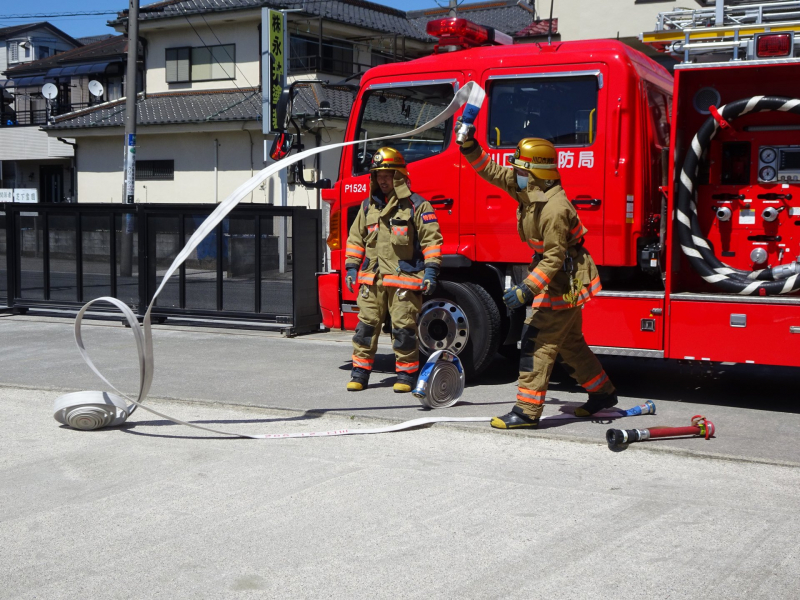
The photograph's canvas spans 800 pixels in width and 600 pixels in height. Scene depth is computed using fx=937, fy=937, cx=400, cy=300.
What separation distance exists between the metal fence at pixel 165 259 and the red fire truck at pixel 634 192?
12.0ft

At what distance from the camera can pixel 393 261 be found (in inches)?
307

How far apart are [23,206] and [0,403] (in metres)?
6.85

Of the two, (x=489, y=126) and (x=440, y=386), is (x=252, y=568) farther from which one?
(x=489, y=126)

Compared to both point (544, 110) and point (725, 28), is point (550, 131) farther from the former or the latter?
point (725, 28)

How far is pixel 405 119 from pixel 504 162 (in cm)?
110

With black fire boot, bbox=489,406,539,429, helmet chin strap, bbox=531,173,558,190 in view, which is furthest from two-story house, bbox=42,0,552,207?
black fire boot, bbox=489,406,539,429

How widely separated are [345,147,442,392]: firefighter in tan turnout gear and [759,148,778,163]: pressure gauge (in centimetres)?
262

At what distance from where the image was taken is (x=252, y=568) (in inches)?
155

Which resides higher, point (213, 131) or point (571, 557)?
point (213, 131)

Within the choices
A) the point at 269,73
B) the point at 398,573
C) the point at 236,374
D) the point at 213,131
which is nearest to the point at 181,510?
the point at 398,573

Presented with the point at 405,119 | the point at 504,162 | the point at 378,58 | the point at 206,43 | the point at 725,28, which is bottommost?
the point at 504,162

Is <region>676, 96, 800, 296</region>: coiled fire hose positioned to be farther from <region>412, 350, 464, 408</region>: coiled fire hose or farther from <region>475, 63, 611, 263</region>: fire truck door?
<region>412, 350, 464, 408</region>: coiled fire hose

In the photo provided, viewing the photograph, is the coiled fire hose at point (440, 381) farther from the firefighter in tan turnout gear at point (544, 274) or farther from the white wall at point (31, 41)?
the white wall at point (31, 41)

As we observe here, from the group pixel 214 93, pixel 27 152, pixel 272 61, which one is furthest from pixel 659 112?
pixel 27 152
